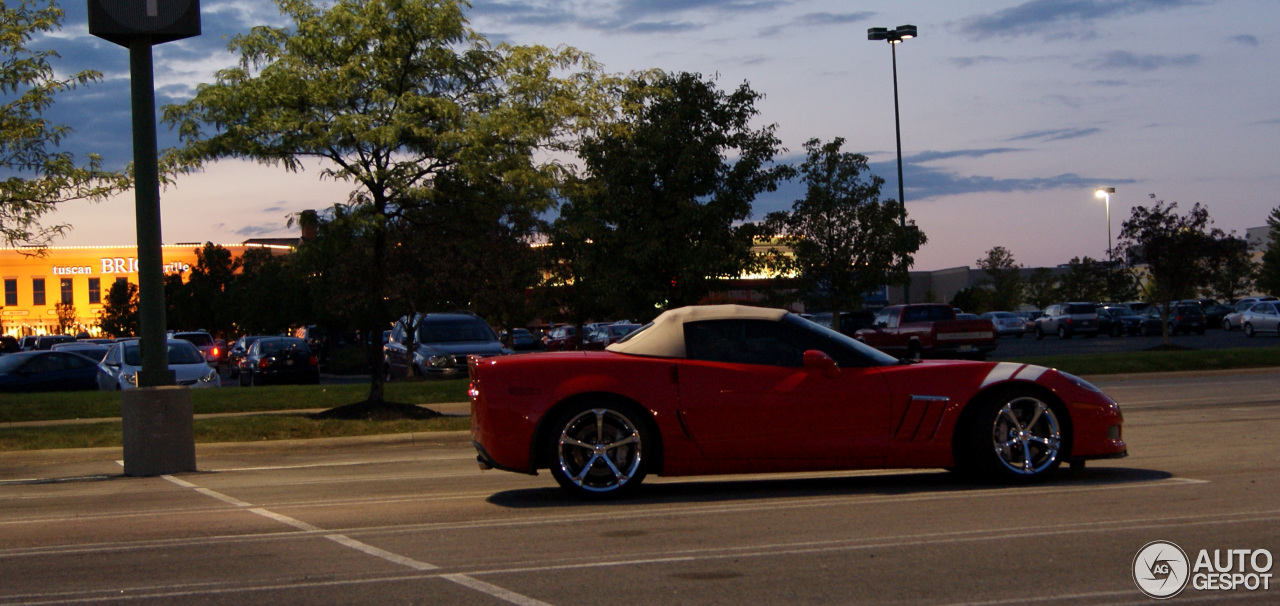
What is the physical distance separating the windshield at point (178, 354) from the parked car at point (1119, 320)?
144ft

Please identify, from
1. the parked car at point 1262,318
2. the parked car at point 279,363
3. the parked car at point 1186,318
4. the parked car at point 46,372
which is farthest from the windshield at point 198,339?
the parked car at point 1262,318

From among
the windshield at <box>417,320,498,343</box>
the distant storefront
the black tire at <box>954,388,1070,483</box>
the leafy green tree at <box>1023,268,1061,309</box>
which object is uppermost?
the distant storefront

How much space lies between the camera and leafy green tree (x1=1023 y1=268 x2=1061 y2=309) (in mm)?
90250

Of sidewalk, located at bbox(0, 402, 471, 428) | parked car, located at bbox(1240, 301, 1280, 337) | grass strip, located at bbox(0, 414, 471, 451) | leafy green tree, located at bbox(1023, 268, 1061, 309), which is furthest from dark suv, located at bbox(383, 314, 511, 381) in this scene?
leafy green tree, located at bbox(1023, 268, 1061, 309)

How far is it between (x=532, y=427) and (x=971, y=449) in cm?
314

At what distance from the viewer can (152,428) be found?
1101cm

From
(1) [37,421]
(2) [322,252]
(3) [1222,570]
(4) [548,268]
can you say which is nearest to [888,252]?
(4) [548,268]

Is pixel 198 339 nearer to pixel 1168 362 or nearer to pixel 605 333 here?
pixel 605 333

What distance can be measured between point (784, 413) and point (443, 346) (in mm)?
16125

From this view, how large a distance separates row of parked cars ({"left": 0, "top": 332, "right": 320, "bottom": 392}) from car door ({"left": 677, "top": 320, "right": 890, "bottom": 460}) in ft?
52.3

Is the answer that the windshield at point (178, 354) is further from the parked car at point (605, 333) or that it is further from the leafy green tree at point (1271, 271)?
the leafy green tree at point (1271, 271)

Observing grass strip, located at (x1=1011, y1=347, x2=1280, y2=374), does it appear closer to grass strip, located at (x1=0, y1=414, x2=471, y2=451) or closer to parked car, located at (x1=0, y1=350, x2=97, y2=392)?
grass strip, located at (x1=0, y1=414, x2=471, y2=451)

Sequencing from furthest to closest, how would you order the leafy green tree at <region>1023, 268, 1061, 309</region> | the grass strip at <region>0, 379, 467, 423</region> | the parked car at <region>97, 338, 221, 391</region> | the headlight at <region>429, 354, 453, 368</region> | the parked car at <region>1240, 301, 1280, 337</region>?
the leafy green tree at <region>1023, 268, 1061, 309</region>, the parked car at <region>1240, 301, 1280, 337</region>, the parked car at <region>97, 338, 221, 391</region>, the headlight at <region>429, 354, 453, 368</region>, the grass strip at <region>0, 379, 467, 423</region>

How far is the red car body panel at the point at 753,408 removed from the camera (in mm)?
8078
